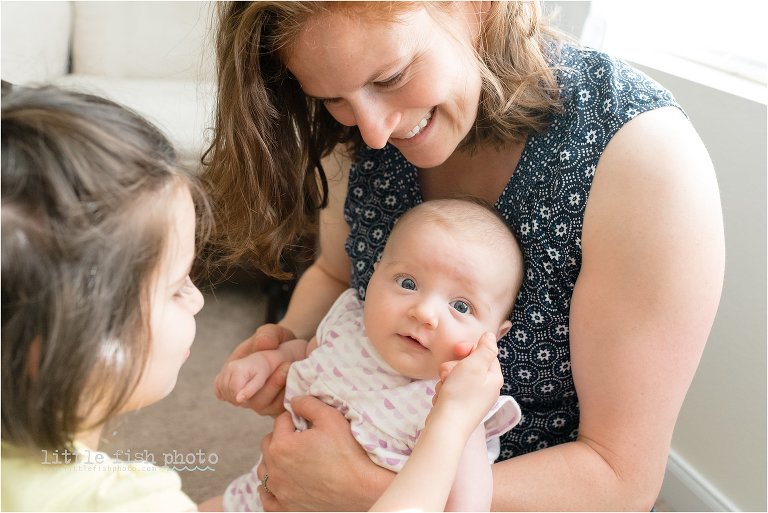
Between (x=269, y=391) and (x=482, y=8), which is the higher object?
(x=482, y=8)

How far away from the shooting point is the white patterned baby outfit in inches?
43.3

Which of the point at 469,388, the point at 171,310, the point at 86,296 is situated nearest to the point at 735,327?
the point at 469,388

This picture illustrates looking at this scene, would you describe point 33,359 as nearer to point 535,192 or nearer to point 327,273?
point 535,192

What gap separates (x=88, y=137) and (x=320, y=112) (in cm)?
65

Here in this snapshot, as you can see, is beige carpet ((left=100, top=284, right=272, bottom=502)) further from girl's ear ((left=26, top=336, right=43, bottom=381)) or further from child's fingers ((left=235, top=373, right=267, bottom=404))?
girl's ear ((left=26, top=336, right=43, bottom=381))

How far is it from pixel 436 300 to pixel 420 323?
42 millimetres

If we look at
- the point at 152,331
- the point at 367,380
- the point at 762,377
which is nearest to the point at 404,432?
the point at 367,380

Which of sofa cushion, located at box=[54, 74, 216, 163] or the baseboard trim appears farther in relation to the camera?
sofa cushion, located at box=[54, 74, 216, 163]

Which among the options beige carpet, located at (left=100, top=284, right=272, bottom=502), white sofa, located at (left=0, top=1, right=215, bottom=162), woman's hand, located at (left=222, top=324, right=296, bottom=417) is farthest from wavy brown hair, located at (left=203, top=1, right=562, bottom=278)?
white sofa, located at (left=0, top=1, right=215, bottom=162)

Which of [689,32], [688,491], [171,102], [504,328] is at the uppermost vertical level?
[689,32]

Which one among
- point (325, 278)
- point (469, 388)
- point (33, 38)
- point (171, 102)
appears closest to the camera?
point (469, 388)

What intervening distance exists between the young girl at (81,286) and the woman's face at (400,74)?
0.94 feet

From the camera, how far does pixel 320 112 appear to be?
1321 millimetres

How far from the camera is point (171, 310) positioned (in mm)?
823
